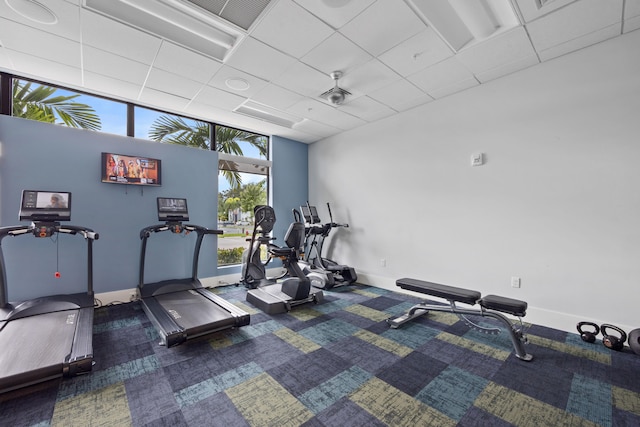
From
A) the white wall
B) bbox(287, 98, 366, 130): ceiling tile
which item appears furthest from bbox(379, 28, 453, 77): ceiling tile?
bbox(287, 98, 366, 130): ceiling tile

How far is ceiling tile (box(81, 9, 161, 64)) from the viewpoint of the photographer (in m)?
A: 2.57

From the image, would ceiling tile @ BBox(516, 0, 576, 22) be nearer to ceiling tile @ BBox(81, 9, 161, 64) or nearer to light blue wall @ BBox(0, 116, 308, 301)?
ceiling tile @ BBox(81, 9, 161, 64)

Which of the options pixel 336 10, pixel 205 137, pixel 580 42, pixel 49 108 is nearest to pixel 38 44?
pixel 49 108

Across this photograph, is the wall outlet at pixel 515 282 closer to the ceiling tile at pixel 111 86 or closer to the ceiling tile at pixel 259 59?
the ceiling tile at pixel 259 59

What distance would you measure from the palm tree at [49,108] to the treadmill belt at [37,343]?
2672mm

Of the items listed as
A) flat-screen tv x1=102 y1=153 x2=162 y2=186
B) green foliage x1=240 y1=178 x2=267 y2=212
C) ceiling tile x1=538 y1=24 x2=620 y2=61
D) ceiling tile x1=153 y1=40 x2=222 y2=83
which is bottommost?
green foliage x1=240 y1=178 x2=267 y2=212

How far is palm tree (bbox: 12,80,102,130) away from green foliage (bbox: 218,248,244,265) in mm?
2806

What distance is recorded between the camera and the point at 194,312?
324cm

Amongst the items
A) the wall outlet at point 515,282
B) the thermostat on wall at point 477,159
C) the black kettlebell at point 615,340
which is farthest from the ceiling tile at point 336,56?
the black kettlebell at point 615,340

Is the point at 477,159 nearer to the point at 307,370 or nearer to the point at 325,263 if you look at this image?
the point at 325,263

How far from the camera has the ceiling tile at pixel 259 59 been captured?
2.94 m

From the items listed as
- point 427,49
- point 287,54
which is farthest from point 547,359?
point 287,54

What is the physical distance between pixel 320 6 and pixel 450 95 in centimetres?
265

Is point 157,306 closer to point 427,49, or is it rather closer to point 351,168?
point 351,168
